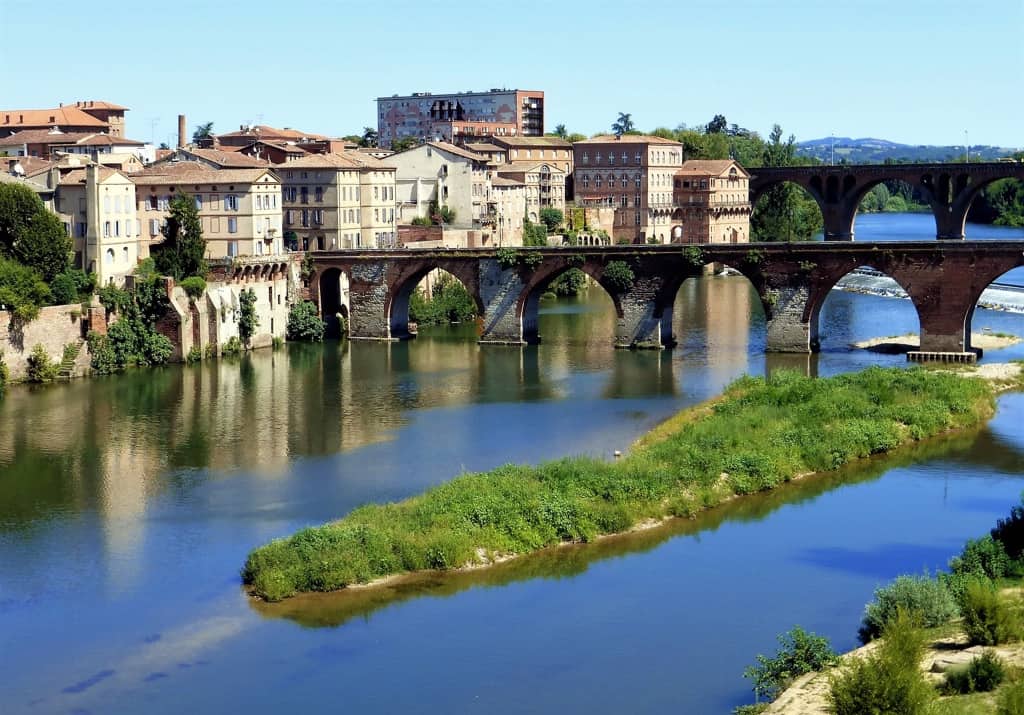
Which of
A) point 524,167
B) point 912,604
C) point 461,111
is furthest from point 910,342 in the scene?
point 461,111

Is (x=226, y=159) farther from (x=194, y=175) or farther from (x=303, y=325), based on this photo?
(x=303, y=325)

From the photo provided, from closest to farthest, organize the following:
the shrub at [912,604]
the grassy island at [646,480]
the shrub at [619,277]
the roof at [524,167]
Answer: the shrub at [912,604] → the grassy island at [646,480] → the shrub at [619,277] → the roof at [524,167]

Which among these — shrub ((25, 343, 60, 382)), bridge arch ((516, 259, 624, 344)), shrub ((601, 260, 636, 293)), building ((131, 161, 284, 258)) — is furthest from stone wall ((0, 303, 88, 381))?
shrub ((601, 260, 636, 293))

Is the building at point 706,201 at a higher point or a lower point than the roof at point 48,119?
lower

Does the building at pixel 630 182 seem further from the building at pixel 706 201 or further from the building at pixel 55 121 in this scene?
the building at pixel 55 121

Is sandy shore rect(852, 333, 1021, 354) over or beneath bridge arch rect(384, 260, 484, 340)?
beneath

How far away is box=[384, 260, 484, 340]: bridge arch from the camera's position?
74.8 m

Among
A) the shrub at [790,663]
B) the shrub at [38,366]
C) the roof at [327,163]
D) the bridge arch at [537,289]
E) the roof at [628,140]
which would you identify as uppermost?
the roof at [628,140]

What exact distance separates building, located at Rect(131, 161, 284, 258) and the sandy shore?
93.3 ft

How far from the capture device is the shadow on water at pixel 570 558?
115 feet

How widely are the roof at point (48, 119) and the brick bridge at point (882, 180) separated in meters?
52.0

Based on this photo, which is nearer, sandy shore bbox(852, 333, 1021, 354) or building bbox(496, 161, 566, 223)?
sandy shore bbox(852, 333, 1021, 354)

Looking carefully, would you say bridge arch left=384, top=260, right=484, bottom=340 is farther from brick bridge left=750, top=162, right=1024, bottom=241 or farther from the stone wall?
brick bridge left=750, top=162, right=1024, bottom=241

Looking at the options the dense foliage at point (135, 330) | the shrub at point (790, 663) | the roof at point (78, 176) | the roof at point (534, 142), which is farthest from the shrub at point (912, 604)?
the roof at point (534, 142)
